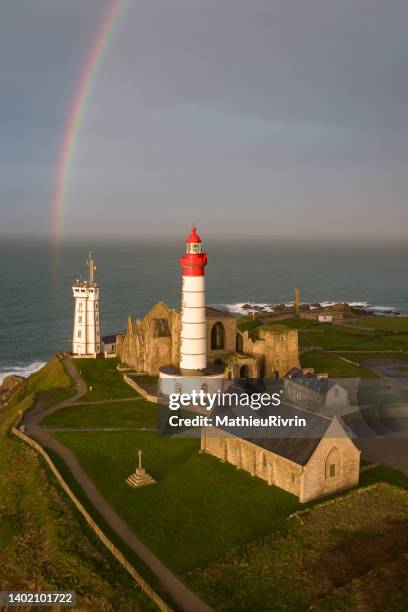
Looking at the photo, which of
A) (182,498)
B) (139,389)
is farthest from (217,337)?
(182,498)

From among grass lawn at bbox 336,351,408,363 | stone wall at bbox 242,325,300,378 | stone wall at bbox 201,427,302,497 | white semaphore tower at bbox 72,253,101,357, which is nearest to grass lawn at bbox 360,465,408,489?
stone wall at bbox 201,427,302,497

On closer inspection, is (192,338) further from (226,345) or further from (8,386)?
(8,386)

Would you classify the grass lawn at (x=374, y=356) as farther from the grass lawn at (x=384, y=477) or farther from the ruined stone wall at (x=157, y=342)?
the grass lawn at (x=384, y=477)

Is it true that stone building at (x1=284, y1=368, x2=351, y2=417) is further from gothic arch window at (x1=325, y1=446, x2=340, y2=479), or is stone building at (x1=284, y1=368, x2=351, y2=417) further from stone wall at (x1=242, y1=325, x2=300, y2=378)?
gothic arch window at (x1=325, y1=446, x2=340, y2=479)

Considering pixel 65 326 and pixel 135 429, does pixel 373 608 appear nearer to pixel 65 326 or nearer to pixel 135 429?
pixel 135 429

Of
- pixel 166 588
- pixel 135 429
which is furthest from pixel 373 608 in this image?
pixel 135 429

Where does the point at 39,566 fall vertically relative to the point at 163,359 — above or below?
below

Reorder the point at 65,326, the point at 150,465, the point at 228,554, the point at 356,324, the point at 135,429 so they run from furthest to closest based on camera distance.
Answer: the point at 65,326 < the point at 356,324 < the point at 135,429 < the point at 150,465 < the point at 228,554

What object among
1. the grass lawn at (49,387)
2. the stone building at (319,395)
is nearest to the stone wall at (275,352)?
the stone building at (319,395)
